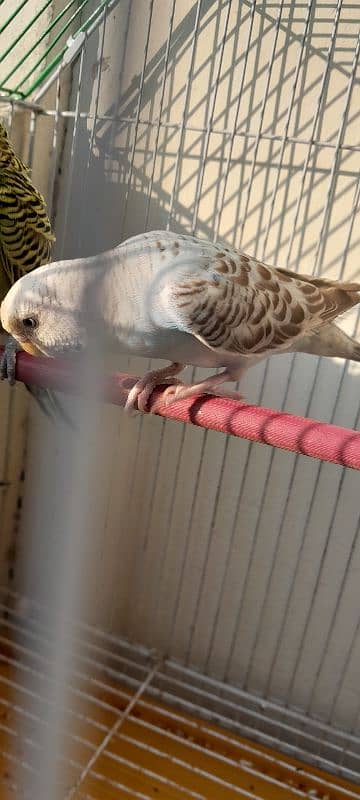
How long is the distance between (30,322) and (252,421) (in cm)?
25

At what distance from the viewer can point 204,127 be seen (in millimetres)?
1037

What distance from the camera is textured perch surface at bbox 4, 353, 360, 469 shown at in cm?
60

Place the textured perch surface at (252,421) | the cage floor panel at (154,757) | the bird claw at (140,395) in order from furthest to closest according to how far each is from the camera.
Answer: the cage floor panel at (154,757), the bird claw at (140,395), the textured perch surface at (252,421)

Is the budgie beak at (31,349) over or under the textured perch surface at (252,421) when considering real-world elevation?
over

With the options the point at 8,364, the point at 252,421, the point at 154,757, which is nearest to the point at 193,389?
the point at 252,421

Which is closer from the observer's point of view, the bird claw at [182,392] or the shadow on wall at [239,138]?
the bird claw at [182,392]

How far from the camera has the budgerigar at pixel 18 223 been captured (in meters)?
0.90

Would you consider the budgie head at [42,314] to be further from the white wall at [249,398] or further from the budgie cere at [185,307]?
the white wall at [249,398]

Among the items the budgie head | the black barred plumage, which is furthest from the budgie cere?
the black barred plumage

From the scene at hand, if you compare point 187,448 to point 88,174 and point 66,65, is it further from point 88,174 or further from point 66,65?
point 66,65

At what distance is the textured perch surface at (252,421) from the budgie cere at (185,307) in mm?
22

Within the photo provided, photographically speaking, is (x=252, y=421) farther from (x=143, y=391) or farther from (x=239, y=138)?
(x=239, y=138)

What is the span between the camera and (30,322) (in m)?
0.66

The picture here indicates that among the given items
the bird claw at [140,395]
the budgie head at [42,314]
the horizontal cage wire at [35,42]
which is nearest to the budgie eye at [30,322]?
the budgie head at [42,314]
